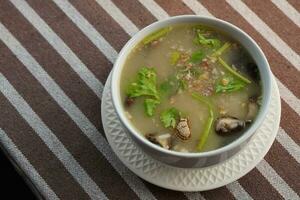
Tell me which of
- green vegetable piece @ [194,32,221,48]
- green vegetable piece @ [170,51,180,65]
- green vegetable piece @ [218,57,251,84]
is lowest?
green vegetable piece @ [218,57,251,84]

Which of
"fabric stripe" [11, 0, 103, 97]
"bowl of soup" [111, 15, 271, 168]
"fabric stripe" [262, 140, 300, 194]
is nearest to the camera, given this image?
"bowl of soup" [111, 15, 271, 168]

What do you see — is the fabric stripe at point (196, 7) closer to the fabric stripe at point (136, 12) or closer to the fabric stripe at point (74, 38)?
the fabric stripe at point (136, 12)

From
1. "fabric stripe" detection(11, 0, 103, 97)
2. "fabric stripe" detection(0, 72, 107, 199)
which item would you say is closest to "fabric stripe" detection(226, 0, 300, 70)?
"fabric stripe" detection(11, 0, 103, 97)

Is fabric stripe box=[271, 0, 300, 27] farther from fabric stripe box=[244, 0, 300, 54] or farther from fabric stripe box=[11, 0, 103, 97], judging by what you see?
fabric stripe box=[11, 0, 103, 97]

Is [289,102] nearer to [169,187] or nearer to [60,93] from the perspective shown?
[169,187]

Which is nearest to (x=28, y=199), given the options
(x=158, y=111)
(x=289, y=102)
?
(x=158, y=111)
